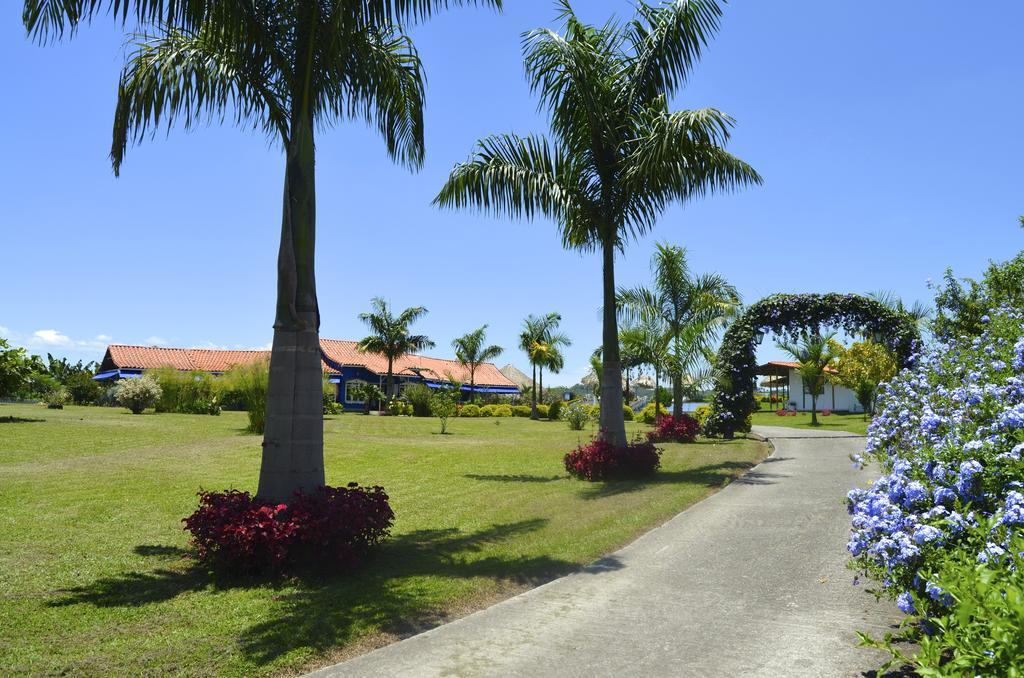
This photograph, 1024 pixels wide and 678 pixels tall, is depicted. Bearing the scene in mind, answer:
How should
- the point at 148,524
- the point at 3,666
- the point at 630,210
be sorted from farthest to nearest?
the point at 630,210
the point at 148,524
the point at 3,666

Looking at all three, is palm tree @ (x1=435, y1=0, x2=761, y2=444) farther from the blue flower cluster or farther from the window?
the window

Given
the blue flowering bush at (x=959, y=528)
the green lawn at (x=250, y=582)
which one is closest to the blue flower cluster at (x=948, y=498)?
the blue flowering bush at (x=959, y=528)

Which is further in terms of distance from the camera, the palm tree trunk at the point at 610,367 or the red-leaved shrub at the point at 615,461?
the palm tree trunk at the point at 610,367

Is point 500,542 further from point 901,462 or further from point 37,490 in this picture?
point 37,490

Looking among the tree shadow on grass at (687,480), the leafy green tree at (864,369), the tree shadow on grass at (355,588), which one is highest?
the leafy green tree at (864,369)

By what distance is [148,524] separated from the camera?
902 centimetres

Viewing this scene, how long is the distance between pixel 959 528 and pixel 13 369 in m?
31.6

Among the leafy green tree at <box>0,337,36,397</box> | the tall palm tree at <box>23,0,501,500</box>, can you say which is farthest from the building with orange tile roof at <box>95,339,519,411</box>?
the tall palm tree at <box>23,0,501,500</box>

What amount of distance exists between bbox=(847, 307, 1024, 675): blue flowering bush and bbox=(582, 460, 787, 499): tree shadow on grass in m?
5.54

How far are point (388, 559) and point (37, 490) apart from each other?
301 inches

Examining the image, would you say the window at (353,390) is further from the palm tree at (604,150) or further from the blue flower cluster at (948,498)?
the blue flower cluster at (948,498)

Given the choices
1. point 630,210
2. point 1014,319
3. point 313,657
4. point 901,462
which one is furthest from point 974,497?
point 630,210

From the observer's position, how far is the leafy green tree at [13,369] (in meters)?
26.5

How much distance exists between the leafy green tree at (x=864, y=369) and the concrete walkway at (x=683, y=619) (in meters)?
26.3
